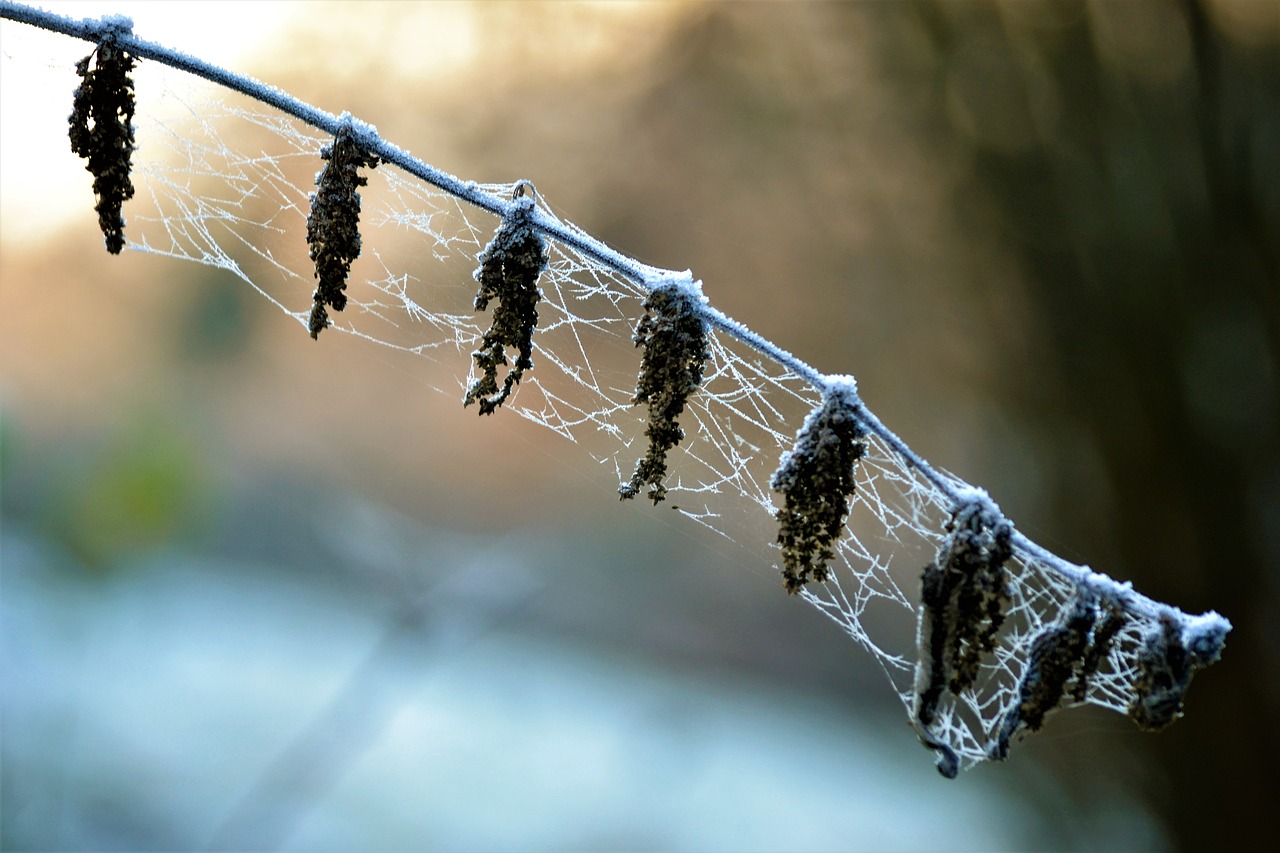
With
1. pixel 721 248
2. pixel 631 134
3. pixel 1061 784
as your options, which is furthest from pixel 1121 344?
pixel 631 134

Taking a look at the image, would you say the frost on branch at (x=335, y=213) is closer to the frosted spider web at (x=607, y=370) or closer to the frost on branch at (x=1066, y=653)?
the frosted spider web at (x=607, y=370)

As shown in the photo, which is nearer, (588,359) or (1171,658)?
(1171,658)

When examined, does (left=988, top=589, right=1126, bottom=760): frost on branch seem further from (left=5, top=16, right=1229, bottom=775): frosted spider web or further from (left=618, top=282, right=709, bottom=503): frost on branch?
(left=618, top=282, right=709, bottom=503): frost on branch

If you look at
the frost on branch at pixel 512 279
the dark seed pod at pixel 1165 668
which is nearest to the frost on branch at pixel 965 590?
the dark seed pod at pixel 1165 668

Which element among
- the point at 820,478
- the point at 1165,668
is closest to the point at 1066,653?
the point at 1165,668

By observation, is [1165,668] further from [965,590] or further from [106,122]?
[106,122]

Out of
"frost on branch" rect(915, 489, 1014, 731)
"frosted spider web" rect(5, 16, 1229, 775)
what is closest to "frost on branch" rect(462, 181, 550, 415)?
"frosted spider web" rect(5, 16, 1229, 775)

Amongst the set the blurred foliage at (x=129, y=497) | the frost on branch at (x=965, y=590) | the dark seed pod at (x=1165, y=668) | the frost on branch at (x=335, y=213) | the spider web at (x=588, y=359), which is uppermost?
the blurred foliage at (x=129, y=497)
